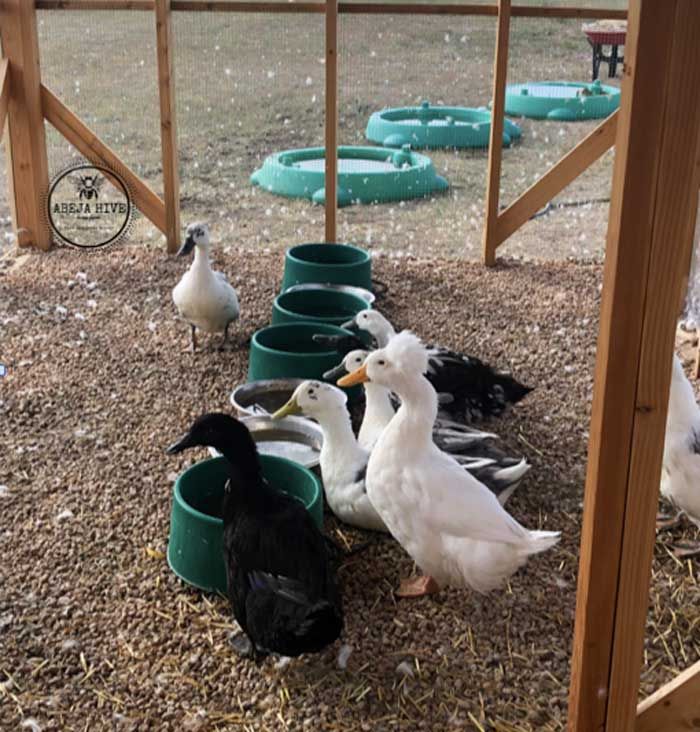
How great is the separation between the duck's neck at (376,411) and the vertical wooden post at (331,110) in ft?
9.25

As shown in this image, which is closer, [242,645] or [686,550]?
[242,645]

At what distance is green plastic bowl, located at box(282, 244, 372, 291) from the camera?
5527 mm

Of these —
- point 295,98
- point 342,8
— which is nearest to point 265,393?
point 342,8

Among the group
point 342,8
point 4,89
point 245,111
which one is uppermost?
point 342,8

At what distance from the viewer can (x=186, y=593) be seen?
10.3 ft

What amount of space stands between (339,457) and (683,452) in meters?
1.18

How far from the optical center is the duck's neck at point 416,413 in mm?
3004

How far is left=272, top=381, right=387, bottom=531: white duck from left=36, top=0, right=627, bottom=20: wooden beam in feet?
11.1

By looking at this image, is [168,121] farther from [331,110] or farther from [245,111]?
[245,111]

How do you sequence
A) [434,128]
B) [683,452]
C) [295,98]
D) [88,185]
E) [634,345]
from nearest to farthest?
[634,345]
[683,452]
[88,185]
[295,98]
[434,128]

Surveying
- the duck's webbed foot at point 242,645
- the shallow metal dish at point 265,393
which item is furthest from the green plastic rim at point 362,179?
the duck's webbed foot at point 242,645

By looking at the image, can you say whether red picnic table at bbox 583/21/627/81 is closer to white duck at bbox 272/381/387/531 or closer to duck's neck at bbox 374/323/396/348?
duck's neck at bbox 374/323/396/348

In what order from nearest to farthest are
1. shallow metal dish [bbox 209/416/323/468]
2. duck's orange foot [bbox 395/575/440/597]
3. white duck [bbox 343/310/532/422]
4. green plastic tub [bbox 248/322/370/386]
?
duck's orange foot [bbox 395/575/440/597] < shallow metal dish [bbox 209/416/323/468] < white duck [bbox 343/310/532/422] < green plastic tub [bbox 248/322/370/386]

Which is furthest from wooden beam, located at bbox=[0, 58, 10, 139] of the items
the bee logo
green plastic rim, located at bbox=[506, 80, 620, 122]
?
green plastic rim, located at bbox=[506, 80, 620, 122]
